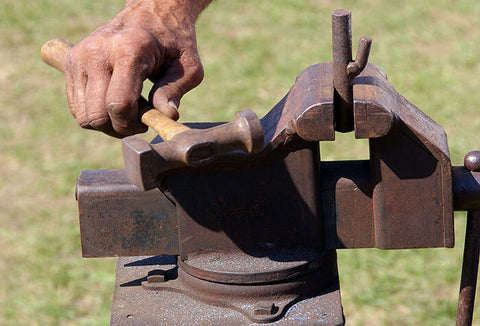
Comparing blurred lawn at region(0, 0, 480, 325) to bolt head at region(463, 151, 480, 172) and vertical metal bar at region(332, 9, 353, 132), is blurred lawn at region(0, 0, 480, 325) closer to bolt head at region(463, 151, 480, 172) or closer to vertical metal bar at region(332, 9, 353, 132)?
bolt head at region(463, 151, 480, 172)

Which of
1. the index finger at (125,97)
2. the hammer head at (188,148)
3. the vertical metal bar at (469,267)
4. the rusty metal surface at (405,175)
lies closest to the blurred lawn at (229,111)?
the vertical metal bar at (469,267)

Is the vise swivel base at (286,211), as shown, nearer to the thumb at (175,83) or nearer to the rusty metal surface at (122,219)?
the rusty metal surface at (122,219)

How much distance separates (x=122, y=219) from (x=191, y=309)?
28 cm

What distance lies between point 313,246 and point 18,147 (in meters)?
4.49

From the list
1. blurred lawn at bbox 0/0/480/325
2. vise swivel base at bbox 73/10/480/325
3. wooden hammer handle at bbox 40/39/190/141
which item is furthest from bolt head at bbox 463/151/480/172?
blurred lawn at bbox 0/0/480/325

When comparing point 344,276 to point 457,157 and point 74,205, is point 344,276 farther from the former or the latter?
point 74,205

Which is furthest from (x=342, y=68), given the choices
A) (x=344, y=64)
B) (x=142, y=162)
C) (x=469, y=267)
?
(x=469, y=267)

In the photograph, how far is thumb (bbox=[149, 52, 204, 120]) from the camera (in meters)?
1.97

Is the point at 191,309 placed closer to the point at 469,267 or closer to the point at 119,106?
the point at 119,106

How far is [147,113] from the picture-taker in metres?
1.90

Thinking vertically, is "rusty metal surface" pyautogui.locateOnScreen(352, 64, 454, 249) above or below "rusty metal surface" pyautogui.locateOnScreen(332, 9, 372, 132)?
below

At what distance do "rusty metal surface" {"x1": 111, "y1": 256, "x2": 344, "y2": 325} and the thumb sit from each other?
1.43ft

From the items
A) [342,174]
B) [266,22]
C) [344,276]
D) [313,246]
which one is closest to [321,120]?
[342,174]

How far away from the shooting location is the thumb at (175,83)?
197cm
